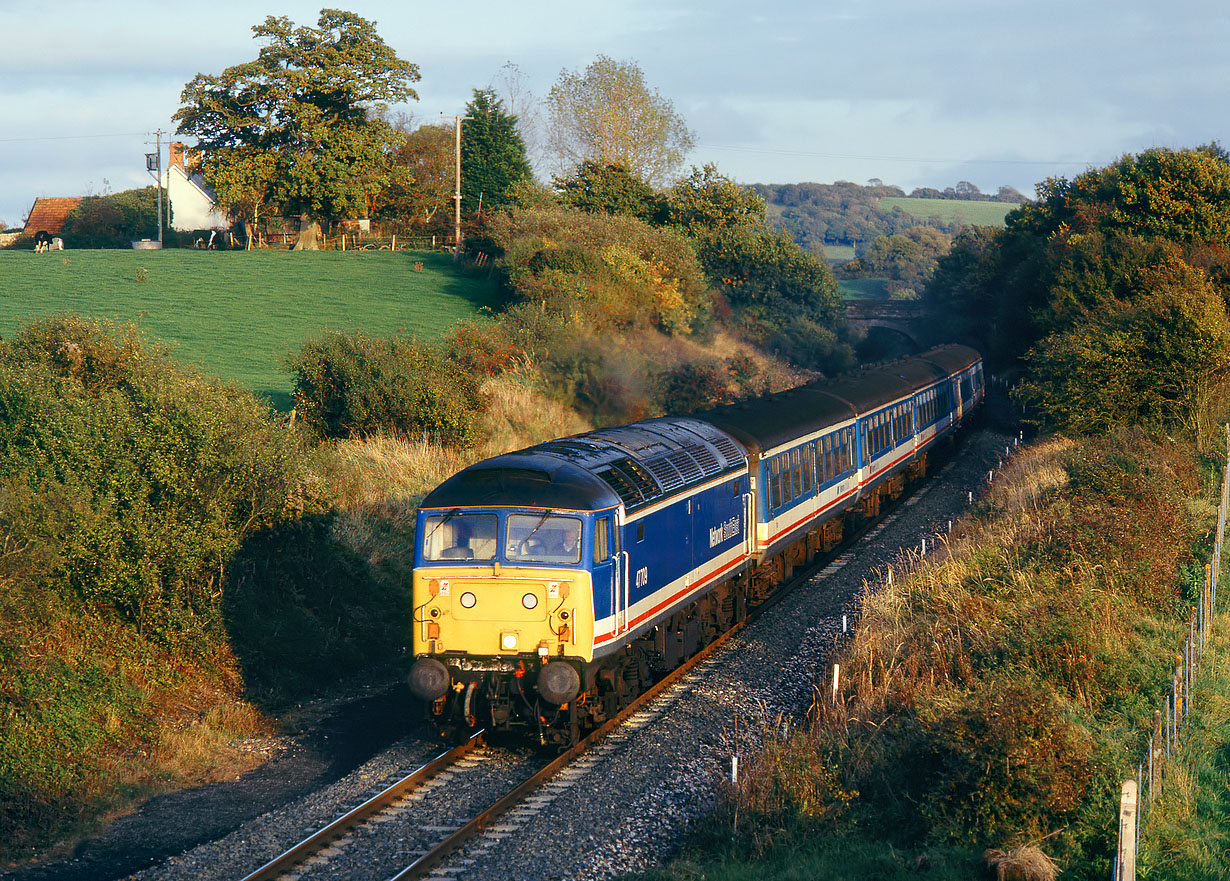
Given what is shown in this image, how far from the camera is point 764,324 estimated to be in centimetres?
5541

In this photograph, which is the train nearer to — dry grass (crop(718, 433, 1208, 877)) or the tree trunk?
dry grass (crop(718, 433, 1208, 877))

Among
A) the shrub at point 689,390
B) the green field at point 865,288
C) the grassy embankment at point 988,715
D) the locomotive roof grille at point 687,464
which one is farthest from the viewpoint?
the green field at point 865,288

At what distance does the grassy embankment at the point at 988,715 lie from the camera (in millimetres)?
9883

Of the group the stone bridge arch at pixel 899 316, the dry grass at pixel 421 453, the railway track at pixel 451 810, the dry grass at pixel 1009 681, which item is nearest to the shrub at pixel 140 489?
the dry grass at pixel 421 453

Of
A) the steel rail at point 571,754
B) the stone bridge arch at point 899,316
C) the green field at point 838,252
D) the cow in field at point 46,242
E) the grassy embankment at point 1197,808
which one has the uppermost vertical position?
the green field at point 838,252

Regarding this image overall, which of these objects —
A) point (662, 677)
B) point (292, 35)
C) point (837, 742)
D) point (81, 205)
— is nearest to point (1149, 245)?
point (662, 677)

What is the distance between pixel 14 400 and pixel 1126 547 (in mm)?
17139

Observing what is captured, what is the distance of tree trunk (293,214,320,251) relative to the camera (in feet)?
233

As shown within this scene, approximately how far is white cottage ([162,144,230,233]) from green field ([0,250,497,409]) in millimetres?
12969

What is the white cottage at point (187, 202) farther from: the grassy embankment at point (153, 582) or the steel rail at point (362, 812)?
the steel rail at point (362, 812)

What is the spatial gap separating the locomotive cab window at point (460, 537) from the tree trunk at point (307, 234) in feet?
201

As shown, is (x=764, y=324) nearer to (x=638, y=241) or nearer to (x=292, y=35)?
(x=638, y=241)

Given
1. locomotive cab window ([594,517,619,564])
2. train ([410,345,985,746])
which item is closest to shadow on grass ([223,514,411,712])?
train ([410,345,985,746])

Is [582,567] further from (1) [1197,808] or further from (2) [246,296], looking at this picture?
(2) [246,296]
